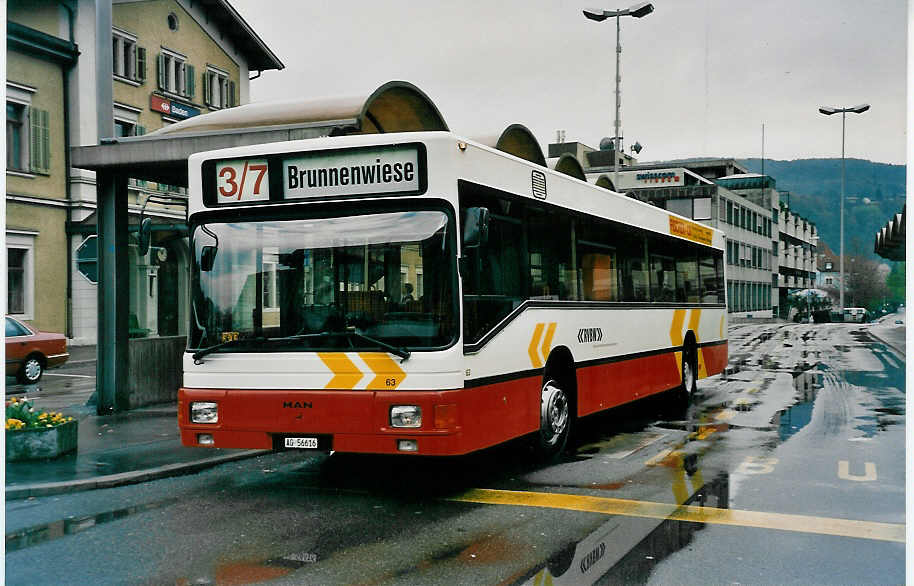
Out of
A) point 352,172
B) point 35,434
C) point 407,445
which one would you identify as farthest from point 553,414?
point 35,434

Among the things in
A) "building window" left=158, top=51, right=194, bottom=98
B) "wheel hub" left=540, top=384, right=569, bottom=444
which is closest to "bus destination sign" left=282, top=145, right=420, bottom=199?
"wheel hub" left=540, top=384, right=569, bottom=444

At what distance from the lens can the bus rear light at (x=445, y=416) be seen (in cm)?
A: 772

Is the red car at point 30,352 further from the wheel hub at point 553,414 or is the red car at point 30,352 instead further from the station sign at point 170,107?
the station sign at point 170,107

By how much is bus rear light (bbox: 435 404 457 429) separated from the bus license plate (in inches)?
42.4

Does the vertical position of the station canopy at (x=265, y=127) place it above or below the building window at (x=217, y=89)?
below

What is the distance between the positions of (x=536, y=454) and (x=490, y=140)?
5.80 m

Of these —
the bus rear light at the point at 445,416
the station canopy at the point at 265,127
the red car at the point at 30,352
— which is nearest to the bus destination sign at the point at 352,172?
the bus rear light at the point at 445,416

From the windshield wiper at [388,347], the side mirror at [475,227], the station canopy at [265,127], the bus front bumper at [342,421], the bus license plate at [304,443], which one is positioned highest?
the station canopy at [265,127]

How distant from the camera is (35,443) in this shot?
1000cm

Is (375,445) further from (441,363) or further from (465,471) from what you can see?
(465,471)

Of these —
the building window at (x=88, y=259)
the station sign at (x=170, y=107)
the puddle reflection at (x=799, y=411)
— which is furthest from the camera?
the station sign at (x=170, y=107)

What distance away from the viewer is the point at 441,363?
777 centimetres

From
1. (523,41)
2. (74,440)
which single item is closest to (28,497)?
(74,440)

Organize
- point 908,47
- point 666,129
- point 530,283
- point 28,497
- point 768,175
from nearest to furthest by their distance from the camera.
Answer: point 908,47, point 28,497, point 530,283, point 666,129, point 768,175
